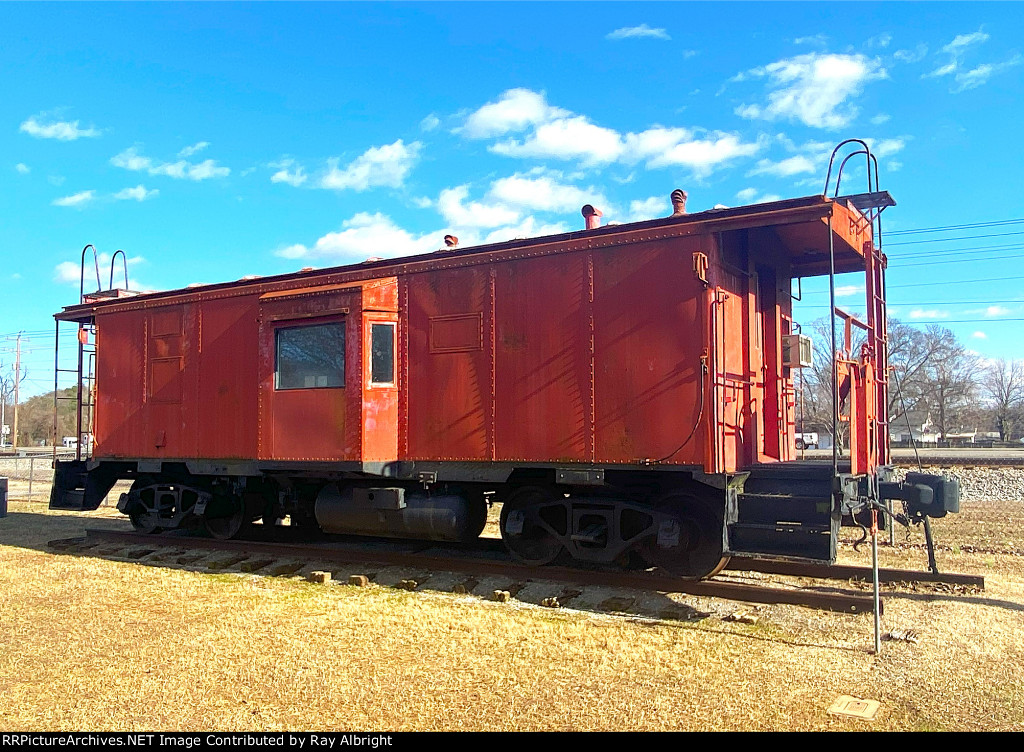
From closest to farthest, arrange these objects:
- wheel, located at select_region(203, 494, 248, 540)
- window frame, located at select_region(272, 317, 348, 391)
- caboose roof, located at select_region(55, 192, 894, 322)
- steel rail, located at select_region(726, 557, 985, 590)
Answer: caboose roof, located at select_region(55, 192, 894, 322) < steel rail, located at select_region(726, 557, 985, 590) < window frame, located at select_region(272, 317, 348, 391) < wheel, located at select_region(203, 494, 248, 540)

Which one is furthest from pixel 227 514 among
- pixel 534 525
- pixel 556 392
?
pixel 556 392

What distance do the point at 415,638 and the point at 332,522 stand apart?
3740mm

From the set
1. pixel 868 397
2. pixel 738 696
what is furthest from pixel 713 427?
pixel 738 696

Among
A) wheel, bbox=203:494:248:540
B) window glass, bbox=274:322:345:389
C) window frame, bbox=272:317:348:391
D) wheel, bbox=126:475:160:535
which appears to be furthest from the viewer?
wheel, bbox=126:475:160:535

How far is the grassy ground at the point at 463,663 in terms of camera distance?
14.9 feet

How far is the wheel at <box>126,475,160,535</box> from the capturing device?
11781 millimetres

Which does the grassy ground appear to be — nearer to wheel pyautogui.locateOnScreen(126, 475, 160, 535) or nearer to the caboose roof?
wheel pyautogui.locateOnScreen(126, 475, 160, 535)

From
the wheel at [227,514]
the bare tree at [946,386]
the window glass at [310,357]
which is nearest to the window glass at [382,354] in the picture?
the window glass at [310,357]

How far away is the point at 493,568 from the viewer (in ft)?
28.5

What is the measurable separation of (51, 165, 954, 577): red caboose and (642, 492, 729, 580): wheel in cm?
2

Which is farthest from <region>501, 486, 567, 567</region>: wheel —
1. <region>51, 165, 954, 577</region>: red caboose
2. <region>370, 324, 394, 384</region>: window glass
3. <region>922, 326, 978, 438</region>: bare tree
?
<region>922, 326, 978, 438</region>: bare tree

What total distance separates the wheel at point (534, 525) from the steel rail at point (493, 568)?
25 centimetres

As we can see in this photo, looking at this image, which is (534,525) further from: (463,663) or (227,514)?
(227,514)

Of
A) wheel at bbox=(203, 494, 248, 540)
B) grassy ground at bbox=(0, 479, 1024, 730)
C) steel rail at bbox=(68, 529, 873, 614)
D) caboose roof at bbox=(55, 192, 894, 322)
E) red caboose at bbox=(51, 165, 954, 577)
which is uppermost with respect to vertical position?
caboose roof at bbox=(55, 192, 894, 322)
